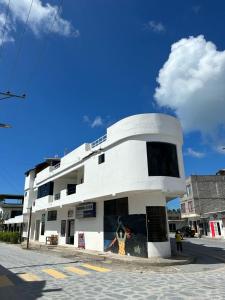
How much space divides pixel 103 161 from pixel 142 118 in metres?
5.12

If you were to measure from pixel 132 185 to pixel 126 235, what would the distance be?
3.92m

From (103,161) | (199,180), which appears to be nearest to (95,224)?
(103,161)

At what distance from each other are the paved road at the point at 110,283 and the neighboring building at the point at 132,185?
3842 mm

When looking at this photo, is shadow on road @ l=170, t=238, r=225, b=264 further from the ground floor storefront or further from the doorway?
the doorway

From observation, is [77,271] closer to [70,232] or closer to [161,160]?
[161,160]

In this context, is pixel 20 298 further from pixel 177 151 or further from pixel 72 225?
pixel 72 225

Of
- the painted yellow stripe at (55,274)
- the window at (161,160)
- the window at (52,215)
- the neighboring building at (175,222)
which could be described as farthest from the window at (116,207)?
→ the neighboring building at (175,222)

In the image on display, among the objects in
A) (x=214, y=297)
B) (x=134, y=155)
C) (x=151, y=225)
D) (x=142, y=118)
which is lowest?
(x=214, y=297)

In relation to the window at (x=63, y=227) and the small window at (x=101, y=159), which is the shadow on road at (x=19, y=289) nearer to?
the small window at (x=101, y=159)

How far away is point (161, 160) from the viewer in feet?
60.9

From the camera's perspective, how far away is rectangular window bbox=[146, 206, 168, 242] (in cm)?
1791

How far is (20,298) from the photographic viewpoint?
8312 millimetres

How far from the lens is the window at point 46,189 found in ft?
108

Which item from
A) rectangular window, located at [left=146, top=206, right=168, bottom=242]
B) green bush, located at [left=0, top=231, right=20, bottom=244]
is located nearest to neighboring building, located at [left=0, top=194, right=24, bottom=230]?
green bush, located at [left=0, top=231, right=20, bottom=244]
